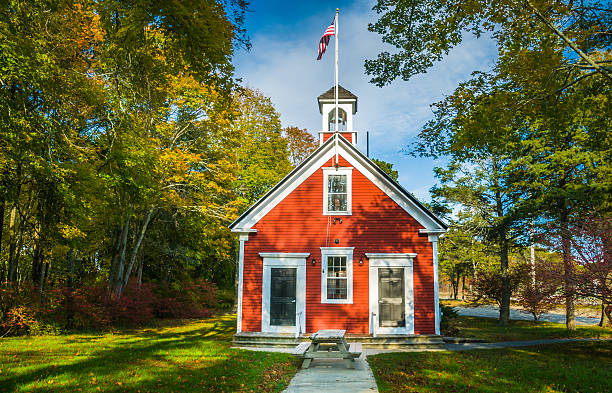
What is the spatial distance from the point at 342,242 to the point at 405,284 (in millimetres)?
2599

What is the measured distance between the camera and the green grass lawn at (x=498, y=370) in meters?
7.70

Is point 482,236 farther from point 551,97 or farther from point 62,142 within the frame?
point 62,142

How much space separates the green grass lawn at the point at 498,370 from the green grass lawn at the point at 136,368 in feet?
7.62

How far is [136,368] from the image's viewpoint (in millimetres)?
8516

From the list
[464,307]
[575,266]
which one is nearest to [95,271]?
[575,266]

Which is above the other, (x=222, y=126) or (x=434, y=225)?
(x=222, y=126)

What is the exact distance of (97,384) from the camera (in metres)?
7.09

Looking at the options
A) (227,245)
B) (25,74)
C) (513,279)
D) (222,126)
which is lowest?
(513,279)

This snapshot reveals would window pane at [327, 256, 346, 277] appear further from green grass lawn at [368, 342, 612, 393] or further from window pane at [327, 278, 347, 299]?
green grass lawn at [368, 342, 612, 393]

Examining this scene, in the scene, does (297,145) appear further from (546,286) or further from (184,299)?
(546,286)

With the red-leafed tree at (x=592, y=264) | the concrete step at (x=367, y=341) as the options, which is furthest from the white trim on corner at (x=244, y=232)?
the red-leafed tree at (x=592, y=264)

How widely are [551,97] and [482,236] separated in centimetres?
1714

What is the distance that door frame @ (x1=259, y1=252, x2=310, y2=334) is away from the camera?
13945 mm

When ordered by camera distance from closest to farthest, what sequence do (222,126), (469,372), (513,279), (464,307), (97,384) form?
(97,384) < (469,372) < (513,279) < (222,126) < (464,307)
